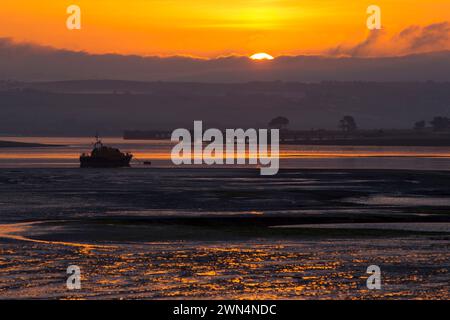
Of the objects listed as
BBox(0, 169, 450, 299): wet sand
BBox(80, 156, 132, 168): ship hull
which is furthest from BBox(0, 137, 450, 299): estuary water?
BBox(80, 156, 132, 168): ship hull

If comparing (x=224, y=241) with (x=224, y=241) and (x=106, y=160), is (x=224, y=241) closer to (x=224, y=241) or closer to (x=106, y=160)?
(x=224, y=241)

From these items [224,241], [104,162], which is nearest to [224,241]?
[224,241]

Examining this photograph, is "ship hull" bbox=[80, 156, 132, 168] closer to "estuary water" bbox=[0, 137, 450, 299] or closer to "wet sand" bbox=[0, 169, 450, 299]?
"wet sand" bbox=[0, 169, 450, 299]

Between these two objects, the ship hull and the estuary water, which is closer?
the estuary water

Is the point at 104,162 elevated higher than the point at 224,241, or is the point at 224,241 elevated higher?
the point at 104,162

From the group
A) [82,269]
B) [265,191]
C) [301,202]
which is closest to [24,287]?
[82,269]

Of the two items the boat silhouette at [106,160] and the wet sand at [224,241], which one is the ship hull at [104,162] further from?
the wet sand at [224,241]

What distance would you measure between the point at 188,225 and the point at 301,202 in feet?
61.2

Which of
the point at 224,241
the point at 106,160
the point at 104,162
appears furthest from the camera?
the point at 106,160

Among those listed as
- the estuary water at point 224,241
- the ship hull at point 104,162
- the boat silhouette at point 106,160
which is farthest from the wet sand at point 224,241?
the boat silhouette at point 106,160

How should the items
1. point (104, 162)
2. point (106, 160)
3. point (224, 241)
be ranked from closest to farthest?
point (224, 241), point (104, 162), point (106, 160)

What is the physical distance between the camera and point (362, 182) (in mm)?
99312
